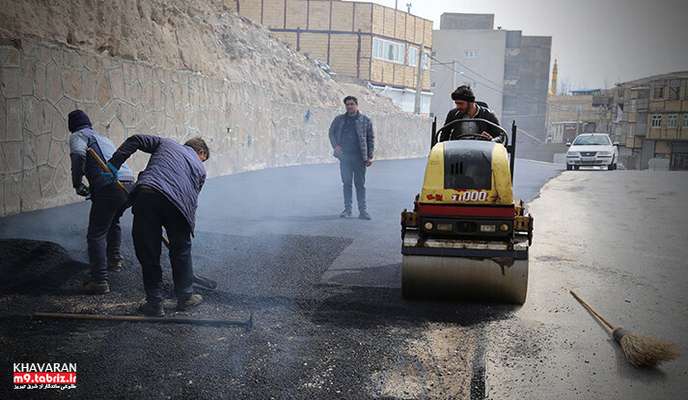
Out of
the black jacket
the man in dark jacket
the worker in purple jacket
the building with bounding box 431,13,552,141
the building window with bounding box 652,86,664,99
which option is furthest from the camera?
the building with bounding box 431,13,552,141

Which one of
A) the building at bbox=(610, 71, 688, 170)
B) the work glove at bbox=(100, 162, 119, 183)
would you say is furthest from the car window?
the building at bbox=(610, 71, 688, 170)

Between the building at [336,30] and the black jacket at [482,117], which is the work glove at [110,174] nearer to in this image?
the black jacket at [482,117]

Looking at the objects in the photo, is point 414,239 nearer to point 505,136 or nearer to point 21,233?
point 505,136

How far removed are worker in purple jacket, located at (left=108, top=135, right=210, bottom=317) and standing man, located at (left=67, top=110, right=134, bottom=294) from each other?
0.69m

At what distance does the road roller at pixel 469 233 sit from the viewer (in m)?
5.70

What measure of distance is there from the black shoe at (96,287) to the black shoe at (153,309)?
32.9 inches

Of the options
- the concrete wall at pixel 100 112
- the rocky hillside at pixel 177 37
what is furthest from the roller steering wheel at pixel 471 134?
the rocky hillside at pixel 177 37

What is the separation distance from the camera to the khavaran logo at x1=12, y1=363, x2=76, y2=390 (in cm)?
386

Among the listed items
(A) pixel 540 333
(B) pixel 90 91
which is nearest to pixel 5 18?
(B) pixel 90 91

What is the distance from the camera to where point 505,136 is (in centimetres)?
656

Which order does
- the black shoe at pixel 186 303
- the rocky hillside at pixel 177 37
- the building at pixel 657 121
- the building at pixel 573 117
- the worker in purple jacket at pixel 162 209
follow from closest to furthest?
the worker in purple jacket at pixel 162 209 < the black shoe at pixel 186 303 < the rocky hillside at pixel 177 37 < the building at pixel 657 121 < the building at pixel 573 117

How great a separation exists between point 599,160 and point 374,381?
84.3 ft

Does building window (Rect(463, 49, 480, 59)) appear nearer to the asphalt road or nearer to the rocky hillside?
the rocky hillside

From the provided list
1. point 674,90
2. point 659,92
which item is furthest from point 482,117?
point 659,92
